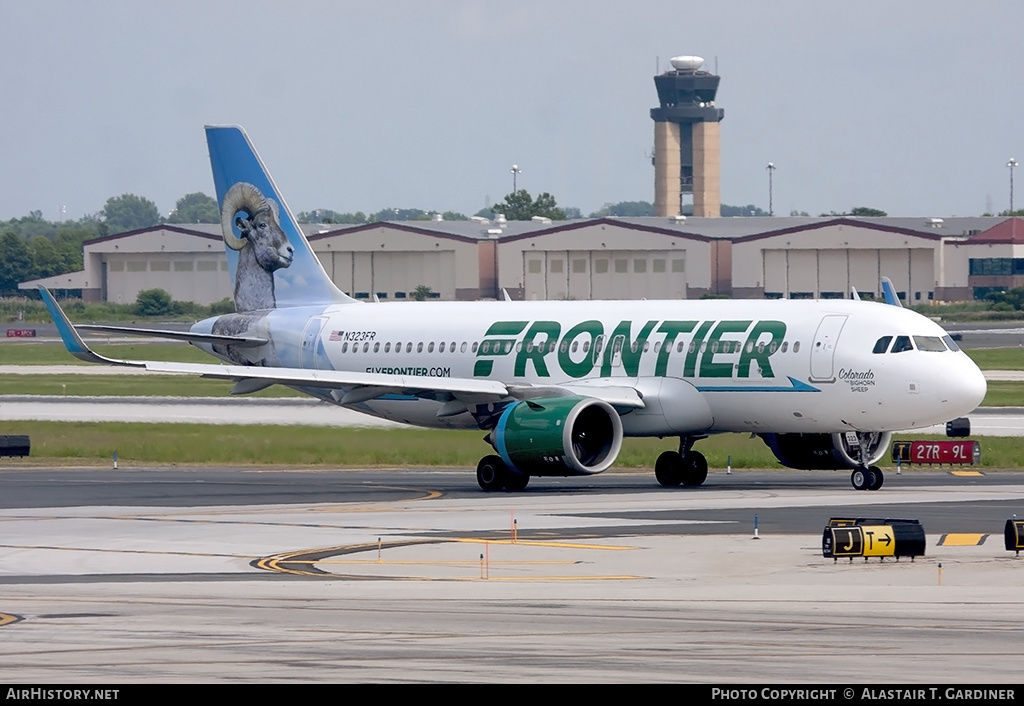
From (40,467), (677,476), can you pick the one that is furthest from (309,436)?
(677,476)

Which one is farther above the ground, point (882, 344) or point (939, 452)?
point (882, 344)

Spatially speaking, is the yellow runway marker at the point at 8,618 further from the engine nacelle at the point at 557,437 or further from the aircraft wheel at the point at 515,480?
the aircraft wheel at the point at 515,480

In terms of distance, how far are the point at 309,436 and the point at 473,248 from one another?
318 ft

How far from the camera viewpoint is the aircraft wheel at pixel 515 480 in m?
42.8

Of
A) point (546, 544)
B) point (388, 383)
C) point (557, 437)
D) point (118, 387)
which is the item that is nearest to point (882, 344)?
point (557, 437)

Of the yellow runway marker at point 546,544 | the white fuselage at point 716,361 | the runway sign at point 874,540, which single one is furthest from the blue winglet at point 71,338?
the runway sign at point 874,540

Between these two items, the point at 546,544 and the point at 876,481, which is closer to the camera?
the point at 546,544

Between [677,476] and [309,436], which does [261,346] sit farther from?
[677,476]

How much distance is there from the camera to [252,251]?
174 ft

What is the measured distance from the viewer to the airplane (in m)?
40.8

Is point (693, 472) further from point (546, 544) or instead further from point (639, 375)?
point (546, 544)

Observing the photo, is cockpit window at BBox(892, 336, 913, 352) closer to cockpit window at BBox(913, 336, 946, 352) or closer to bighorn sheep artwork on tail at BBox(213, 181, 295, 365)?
cockpit window at BBox(913, 336, 946, 352)

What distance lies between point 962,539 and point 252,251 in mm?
28567

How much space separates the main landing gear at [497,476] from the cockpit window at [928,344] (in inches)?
389
